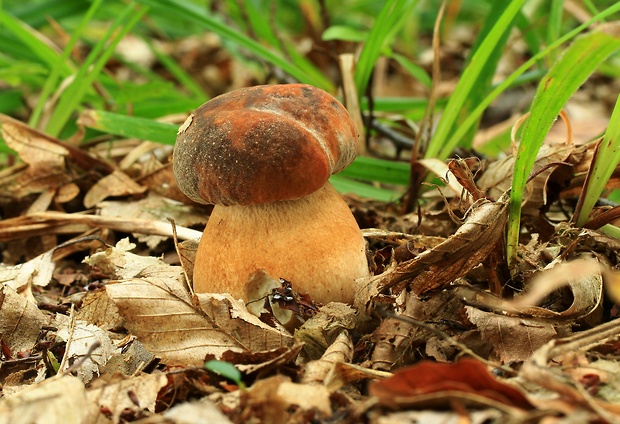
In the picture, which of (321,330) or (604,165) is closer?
(321,330)

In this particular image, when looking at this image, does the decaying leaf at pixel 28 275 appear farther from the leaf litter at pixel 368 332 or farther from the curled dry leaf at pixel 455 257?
the curled dry leaf at pixel 455 257

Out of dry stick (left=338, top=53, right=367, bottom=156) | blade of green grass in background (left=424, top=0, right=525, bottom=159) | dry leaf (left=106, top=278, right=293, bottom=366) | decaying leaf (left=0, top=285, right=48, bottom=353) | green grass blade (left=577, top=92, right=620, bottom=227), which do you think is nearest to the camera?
dry leaf (left=106, top=278, right=293, bottom=366)

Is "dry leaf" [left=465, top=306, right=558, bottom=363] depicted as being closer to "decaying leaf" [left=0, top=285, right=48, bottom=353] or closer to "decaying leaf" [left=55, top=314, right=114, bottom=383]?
"decaying leaf" [left=55, top=314, right=114, bottom=383]

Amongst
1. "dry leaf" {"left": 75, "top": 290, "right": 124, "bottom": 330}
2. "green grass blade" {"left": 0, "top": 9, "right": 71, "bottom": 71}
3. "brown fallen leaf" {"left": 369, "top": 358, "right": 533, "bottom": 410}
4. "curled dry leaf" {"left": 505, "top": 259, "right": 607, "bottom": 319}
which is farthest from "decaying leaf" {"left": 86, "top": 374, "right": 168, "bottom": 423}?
"green grass blade" {"left": 0, "top": 9, "right": 71, "bottom": 71}

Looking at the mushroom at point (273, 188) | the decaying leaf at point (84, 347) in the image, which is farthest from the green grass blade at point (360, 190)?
the decaying leaf at point (84, 347)

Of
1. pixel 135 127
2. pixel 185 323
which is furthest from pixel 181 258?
pixel 135 127

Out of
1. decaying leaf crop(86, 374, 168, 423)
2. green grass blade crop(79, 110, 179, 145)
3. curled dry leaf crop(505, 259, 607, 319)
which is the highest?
curled dry leaf crop(505, 259, 607, 319)

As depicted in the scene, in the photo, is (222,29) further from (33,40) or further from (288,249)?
(288,249)
